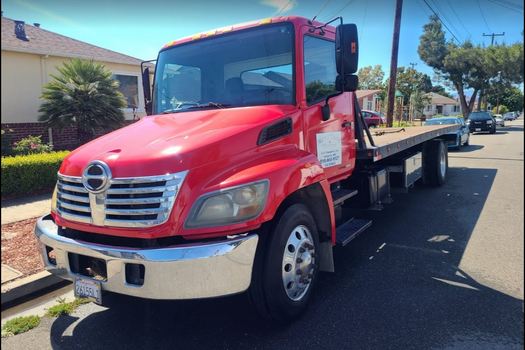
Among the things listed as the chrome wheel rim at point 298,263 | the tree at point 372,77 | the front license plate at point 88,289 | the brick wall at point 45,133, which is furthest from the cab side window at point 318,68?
the tree at point 372,77

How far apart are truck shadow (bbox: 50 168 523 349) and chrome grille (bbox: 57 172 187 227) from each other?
1.08 meters

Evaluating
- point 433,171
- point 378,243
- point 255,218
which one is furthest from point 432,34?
point 255,218

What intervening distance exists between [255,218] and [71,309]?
2.24m

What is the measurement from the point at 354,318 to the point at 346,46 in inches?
97.4

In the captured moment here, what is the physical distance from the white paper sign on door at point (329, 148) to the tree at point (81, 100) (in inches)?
358

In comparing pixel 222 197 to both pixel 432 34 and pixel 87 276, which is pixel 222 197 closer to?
pixel 87 276

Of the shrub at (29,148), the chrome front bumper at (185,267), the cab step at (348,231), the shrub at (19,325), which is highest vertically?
the shrub at (29,148)

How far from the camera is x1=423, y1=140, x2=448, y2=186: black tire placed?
29.5ft

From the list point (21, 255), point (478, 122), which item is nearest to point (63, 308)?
point (21, 255)

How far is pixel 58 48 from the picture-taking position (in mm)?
Result: 14242

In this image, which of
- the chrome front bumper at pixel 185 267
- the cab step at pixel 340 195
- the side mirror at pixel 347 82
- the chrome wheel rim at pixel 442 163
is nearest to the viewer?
the chrome front bumper at pixel 185 267

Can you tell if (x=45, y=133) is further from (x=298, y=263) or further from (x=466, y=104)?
(x=466, y=104)

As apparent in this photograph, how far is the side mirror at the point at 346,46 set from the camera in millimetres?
3844

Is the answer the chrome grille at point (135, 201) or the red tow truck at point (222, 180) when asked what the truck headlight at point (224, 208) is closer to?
the red tow truck at point (222, 180)
